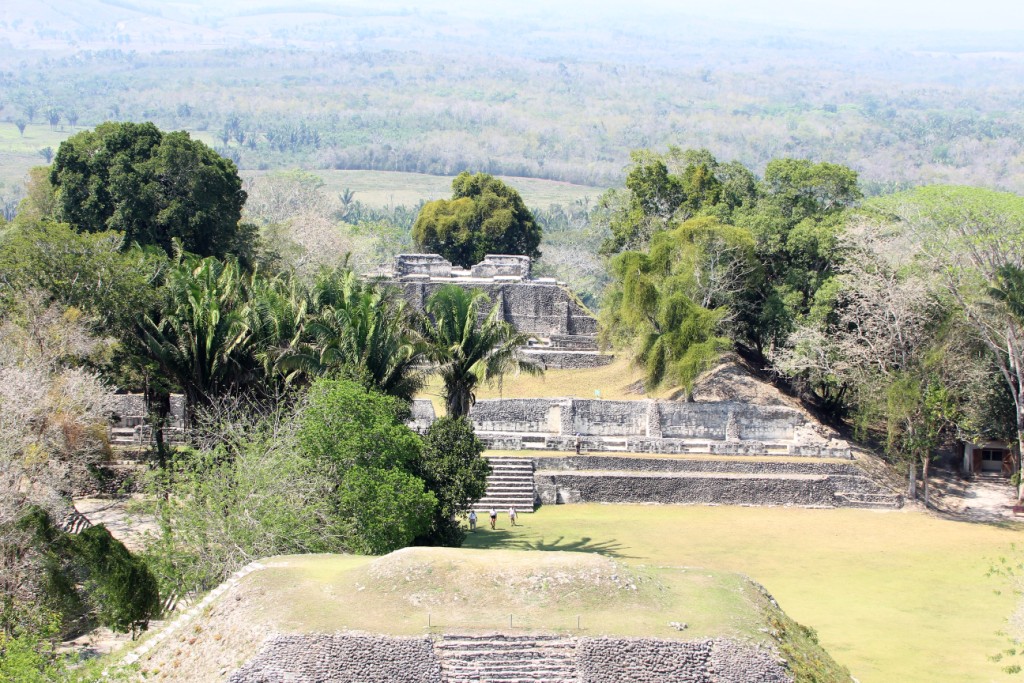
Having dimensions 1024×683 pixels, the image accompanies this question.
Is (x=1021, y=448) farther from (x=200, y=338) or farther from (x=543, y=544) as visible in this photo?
(x=200, y=338)

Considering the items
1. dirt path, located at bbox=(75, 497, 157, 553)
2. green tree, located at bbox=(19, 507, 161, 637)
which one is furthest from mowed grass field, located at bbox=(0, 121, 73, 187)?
green tree, located at bbox=(19, 507, 161, 637)

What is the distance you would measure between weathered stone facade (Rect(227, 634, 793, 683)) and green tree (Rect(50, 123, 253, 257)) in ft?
84.7

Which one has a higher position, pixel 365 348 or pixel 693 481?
pixel 365 348

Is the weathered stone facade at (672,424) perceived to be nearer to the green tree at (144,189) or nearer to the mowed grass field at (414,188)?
the green tree at (144,189)

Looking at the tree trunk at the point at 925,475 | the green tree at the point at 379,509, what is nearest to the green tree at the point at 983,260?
the tree trunk at the point at 925,475

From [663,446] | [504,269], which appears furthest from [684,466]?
[504,269]

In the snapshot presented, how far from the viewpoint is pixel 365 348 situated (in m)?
26.6

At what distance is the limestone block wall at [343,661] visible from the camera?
15.9m

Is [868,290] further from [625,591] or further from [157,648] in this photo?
[157,648]

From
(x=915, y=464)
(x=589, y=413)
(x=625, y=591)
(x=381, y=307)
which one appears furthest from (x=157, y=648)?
(x=915, y=464)

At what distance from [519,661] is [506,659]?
0.18m

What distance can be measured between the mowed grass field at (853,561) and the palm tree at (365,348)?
163 inches

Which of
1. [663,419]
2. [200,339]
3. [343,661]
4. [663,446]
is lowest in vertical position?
[663,446]

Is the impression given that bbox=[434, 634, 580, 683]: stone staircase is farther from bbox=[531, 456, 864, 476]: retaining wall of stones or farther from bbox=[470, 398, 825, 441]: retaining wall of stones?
bbox=[470, 398, 825, 441]: retaining wall of stones
